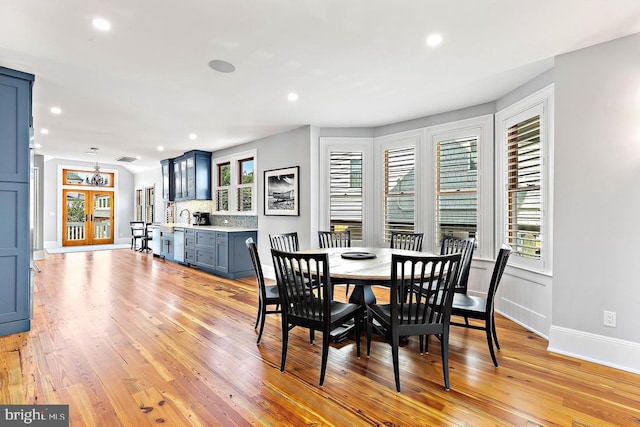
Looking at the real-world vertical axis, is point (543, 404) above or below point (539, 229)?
below

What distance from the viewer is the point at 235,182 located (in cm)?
691

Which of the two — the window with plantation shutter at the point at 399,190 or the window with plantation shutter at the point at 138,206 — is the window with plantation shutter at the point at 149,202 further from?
the window with plantation shutter at the point at 399,190

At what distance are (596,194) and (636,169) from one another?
1.00 feet

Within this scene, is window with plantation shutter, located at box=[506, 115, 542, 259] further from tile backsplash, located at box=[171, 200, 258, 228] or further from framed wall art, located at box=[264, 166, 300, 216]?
tile backsplash, located at box=[171, 200, 258, 228]

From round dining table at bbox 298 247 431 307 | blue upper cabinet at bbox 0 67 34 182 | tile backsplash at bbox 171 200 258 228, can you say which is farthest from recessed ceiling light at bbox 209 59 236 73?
tile backsplash at bbox 171 200 258 228

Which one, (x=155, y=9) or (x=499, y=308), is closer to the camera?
(x=155, y=9)

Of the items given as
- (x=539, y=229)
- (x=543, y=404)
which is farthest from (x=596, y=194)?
(x=543, y=404)

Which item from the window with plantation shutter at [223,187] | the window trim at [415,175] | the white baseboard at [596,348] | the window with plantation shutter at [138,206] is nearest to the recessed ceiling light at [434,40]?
the window trim at [415,175]

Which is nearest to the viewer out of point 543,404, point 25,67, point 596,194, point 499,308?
point 543,404

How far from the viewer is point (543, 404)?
6.74 feet

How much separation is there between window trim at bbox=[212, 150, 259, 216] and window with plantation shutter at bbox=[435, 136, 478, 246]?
3.48 metres

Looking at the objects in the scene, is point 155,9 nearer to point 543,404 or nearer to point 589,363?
point 543,404

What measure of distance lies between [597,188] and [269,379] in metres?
3.09

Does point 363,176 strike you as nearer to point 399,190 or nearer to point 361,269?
point 399,190
